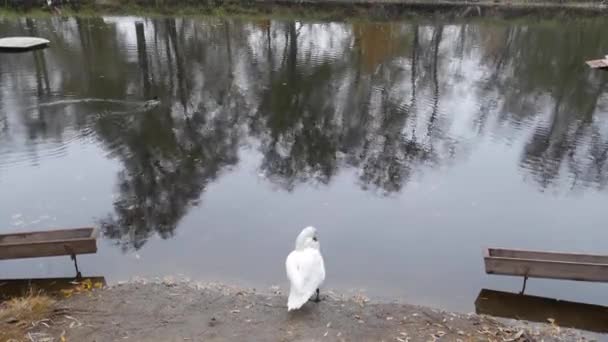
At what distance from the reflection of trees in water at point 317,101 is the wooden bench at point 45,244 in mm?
1207

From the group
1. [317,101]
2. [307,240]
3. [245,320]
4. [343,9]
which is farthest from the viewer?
[343,9]

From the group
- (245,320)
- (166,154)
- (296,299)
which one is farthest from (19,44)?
(296,299)

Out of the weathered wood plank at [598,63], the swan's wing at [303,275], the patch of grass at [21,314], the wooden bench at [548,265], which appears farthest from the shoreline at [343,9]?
the patch of grass at [21,314]

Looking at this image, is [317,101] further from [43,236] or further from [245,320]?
[245,320]

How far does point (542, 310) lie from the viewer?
7117 mm

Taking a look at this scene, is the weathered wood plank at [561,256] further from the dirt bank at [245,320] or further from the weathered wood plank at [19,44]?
the weathered wood plank at [19,44]

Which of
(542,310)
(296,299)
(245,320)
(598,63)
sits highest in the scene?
(598,63)

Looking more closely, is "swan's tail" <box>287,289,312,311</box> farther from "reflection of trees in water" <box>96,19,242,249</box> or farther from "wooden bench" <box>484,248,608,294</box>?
"reflection of trees in water" <box>96,19,242,249</box>

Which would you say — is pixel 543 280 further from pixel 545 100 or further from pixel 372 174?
pixel 545 100

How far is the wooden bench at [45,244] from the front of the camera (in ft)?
23.3

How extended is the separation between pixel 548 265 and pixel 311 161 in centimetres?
589

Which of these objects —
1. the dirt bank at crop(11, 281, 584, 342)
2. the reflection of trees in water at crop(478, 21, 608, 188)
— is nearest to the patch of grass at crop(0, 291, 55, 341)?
the dirt bank at crop(11, 281, 584, 342)

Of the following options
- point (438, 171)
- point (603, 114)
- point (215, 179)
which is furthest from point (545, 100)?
point (215, 179)

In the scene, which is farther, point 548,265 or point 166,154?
point 166,154
